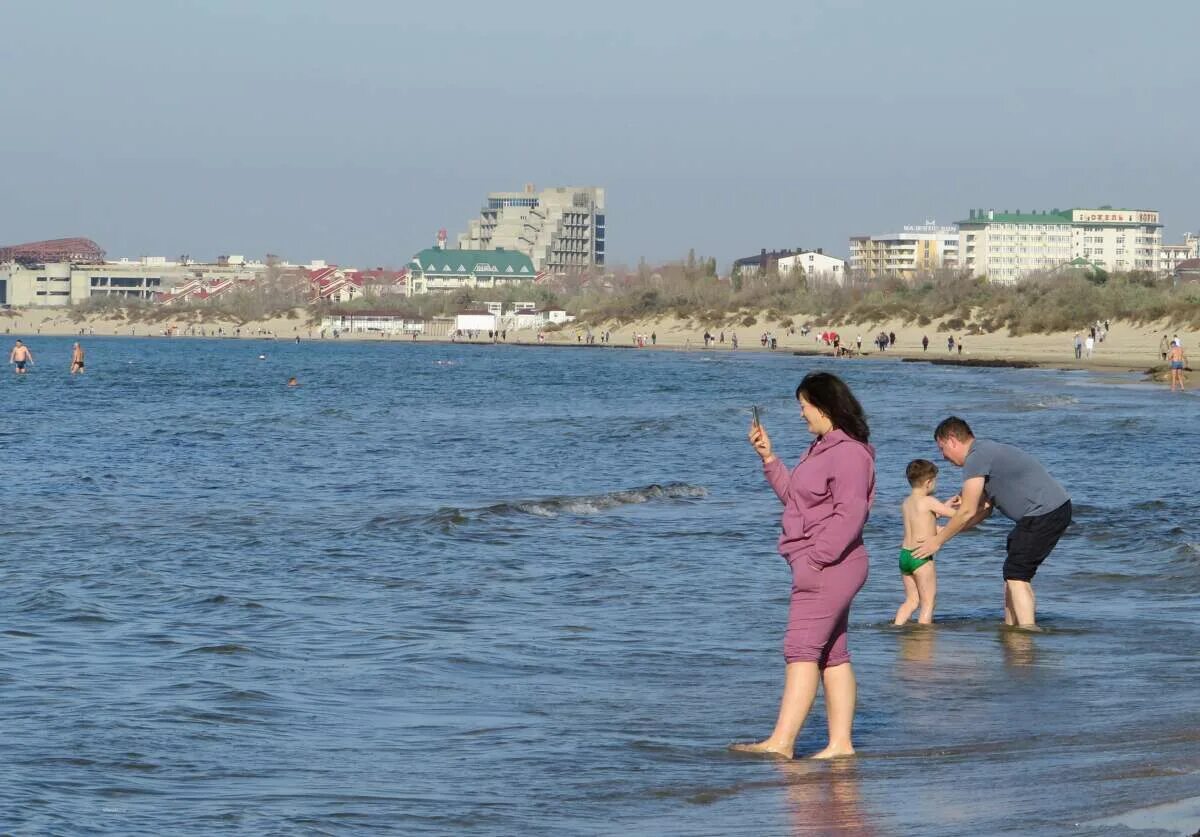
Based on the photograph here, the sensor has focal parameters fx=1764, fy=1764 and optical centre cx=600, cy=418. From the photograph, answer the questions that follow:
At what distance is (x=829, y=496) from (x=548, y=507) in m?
12.5

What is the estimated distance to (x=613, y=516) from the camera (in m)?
18.3

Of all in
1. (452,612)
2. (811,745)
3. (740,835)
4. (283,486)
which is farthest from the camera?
(283,486)

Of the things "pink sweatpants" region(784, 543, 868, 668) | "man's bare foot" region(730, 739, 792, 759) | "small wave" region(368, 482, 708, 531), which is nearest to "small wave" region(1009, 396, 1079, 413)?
"small wave" region(368, 482, 708, 531)

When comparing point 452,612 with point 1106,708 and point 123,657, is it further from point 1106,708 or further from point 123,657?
point 1106,708

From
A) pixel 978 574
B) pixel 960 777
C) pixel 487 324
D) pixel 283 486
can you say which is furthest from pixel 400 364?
pixel 960 777

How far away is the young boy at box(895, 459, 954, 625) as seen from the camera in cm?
1048

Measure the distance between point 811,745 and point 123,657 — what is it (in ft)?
13.4

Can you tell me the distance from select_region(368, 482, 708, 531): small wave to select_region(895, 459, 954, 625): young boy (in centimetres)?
710

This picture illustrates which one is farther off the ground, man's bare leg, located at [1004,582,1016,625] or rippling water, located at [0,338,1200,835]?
man's bare leg, located at [1004,582,1016,625]

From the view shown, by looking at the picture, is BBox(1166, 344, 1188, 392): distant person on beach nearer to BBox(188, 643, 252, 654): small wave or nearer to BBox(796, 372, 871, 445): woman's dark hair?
BBox(188, 643, 252, 654): small wave

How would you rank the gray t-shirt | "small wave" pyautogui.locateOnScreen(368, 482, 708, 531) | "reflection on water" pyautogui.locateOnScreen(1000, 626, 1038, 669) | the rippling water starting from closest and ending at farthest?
1. the rippling water
2. "reflection on water" pyautogui.locateOnScreen(1000, 626, 1038, 669)
3. the gray t-shirt
4. "small wave" pyautogui.locateOnScreen(368, 482, 708, 531)

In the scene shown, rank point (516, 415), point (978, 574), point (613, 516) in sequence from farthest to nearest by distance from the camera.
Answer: point (516, 415) < point (613, 516) < point (978, 574)

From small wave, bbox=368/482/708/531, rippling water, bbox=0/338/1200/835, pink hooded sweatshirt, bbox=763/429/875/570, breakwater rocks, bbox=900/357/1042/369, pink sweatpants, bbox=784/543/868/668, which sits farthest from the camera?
breakwater rocks, bbox=900/357/1042/369

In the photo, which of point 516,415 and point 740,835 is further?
point 516,415
